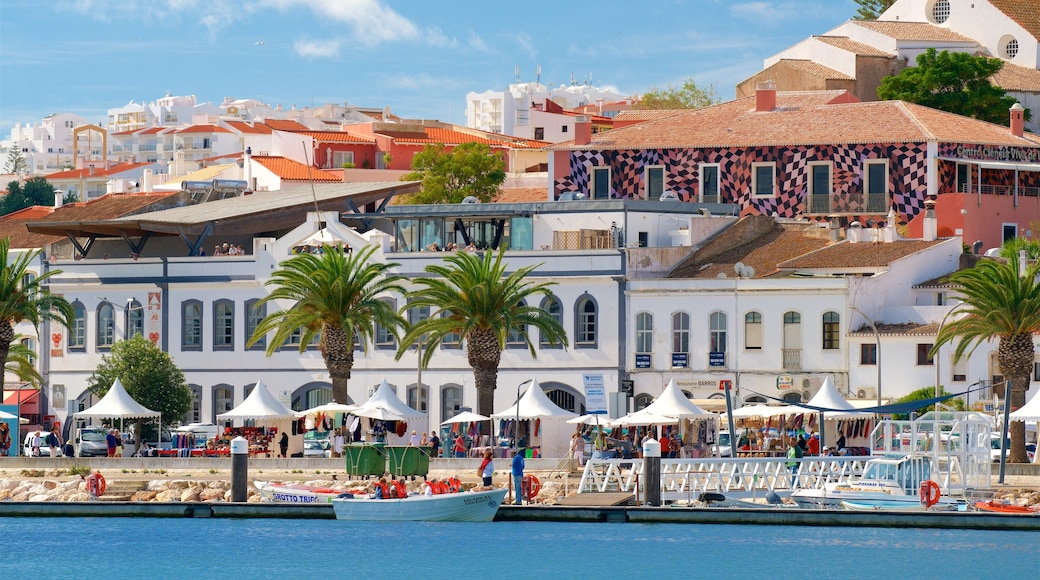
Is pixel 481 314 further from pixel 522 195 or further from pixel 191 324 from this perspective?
pixel 522 195

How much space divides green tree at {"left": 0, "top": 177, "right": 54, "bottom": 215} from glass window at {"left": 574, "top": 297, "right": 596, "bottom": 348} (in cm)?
8791

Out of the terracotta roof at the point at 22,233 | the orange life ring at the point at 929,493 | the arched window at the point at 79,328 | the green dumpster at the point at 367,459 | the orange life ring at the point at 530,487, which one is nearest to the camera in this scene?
the orange life ring at the point at 929,493

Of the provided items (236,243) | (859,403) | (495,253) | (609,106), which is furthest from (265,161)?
(609,106)

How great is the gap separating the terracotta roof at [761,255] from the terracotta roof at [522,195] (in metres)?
21.3

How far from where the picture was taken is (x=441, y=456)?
208ft

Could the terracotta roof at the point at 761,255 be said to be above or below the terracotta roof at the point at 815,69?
below

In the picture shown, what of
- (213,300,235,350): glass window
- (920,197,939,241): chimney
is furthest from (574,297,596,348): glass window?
(213,300,235,350): glass window

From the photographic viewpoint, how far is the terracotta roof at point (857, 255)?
6525cm

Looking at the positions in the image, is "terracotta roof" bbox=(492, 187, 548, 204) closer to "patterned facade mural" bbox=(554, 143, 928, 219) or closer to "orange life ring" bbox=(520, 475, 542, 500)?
"patterned facade mural" bbox=(554, 143, 928, 219)

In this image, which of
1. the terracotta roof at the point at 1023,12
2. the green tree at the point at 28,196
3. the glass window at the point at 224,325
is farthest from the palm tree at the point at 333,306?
the green tree at the point at 28,196

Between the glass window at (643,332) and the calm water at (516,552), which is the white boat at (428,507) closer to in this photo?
the calm water at (516,552)

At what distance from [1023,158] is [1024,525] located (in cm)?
3510

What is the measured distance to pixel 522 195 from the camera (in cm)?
9400

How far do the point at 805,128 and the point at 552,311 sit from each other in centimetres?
1735
